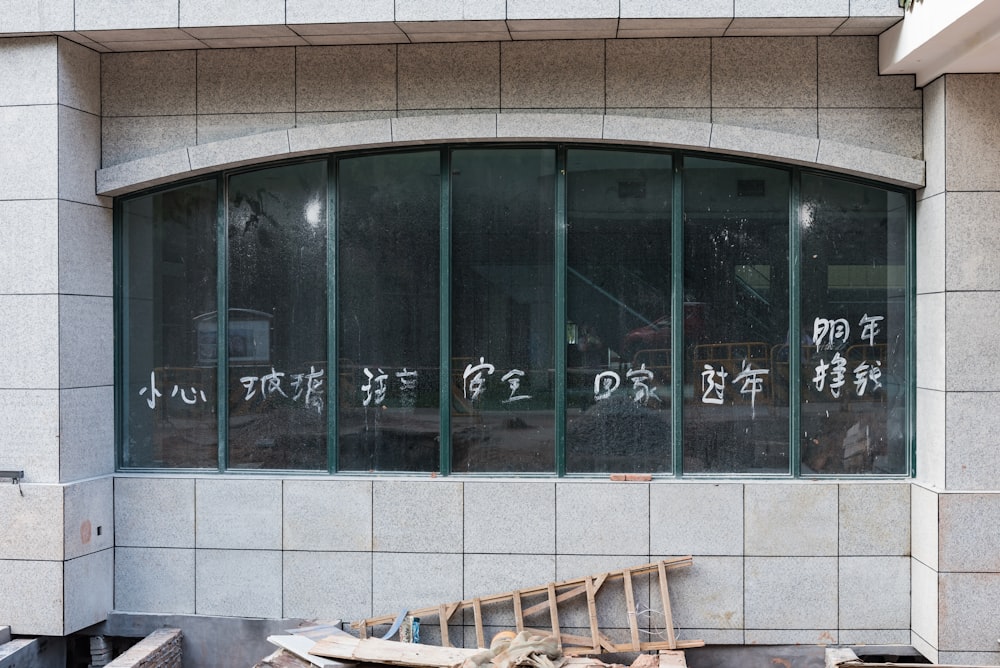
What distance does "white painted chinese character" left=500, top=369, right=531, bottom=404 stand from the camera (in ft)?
26.0

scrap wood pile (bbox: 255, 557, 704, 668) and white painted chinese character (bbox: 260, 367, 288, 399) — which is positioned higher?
white painted chinese character (bbox: 260, 367, 288, 399)

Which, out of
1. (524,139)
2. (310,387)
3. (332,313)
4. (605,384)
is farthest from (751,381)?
(310,387)

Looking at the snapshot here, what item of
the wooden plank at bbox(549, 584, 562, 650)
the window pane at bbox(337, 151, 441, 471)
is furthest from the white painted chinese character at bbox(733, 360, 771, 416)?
the window pane at bbox(337, 151, 441, 471)

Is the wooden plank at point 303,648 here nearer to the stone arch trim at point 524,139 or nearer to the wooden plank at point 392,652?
the wooden plank at point 392,652

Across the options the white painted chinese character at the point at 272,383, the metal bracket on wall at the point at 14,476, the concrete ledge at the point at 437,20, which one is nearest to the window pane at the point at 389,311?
the white painted chinese character at the point at 272,383

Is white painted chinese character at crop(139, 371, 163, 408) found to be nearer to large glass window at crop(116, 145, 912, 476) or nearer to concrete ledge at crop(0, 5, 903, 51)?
large glass window at crop(116, 145, 912, 476)

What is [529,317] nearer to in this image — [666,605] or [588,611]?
[588,611]

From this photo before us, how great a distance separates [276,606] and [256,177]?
403 centimetres

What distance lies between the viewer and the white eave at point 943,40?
20.4 feet

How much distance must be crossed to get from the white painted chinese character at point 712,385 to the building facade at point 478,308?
54 mm

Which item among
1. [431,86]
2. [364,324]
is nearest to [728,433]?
[364,324]

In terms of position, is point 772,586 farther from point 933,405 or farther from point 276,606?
point 276,606

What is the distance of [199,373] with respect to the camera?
818 centimetres

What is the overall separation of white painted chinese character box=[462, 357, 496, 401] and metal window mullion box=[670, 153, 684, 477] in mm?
1682
